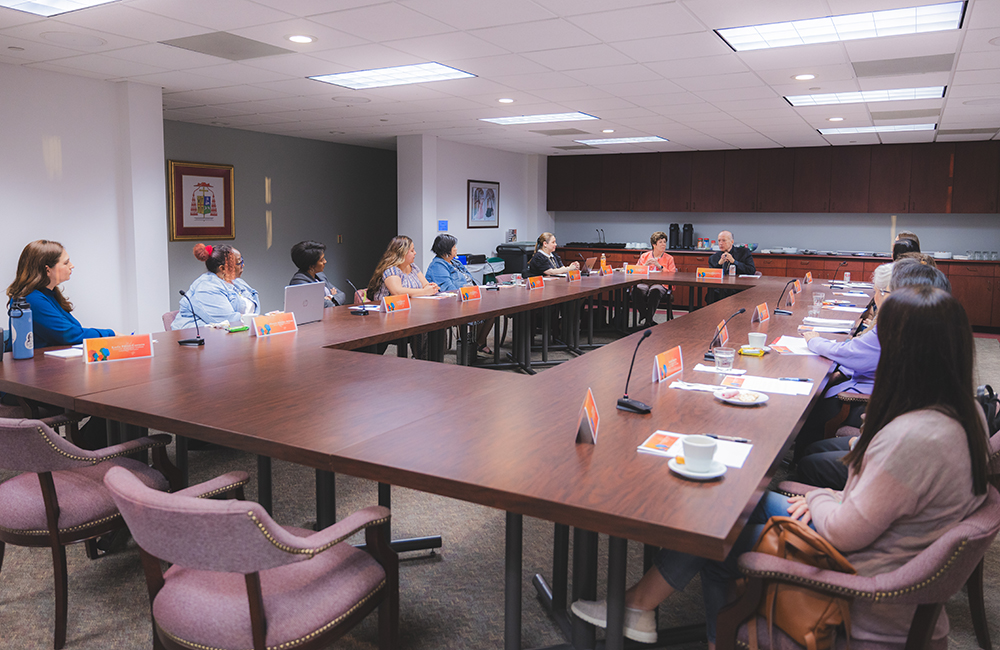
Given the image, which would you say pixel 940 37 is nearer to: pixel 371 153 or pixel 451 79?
pixel 451 79

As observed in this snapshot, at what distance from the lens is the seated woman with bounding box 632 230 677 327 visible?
810 centimetres

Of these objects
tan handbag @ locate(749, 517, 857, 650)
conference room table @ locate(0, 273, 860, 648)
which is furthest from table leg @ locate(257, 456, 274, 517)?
tan handbag @ locate(749, 517, 857, 650)

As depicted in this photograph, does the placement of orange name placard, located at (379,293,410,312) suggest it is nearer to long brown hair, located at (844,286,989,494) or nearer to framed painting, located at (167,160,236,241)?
long brown hair, located at (844,286,989,494)

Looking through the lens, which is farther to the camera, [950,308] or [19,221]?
[19,221]

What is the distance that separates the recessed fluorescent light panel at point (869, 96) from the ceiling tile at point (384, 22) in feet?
11.4

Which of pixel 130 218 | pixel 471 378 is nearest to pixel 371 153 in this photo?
pixel 130 218

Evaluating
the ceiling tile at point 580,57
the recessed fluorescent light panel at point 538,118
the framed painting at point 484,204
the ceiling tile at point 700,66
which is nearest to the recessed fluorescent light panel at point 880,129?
the recessed fluorescent light panel at point 538,118

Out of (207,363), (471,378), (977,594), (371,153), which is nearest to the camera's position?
(977,594)

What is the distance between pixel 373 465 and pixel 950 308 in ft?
4.46

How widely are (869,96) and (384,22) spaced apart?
432 centimetres

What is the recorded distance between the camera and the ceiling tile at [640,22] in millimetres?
3709

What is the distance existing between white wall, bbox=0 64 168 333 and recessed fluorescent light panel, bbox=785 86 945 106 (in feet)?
18.5

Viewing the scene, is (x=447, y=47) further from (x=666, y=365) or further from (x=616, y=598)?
(x=616, y=598)

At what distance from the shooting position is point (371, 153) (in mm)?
10961
